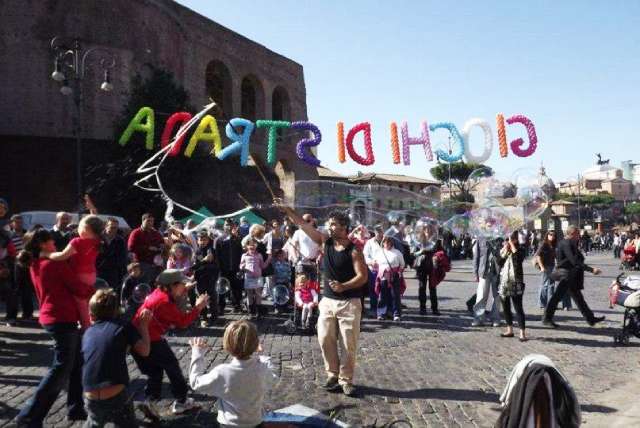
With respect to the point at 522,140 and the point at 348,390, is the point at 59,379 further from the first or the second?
the point at 522,140

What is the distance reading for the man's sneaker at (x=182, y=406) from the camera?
15.4ft

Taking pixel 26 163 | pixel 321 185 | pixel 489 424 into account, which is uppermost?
pixel 26 163

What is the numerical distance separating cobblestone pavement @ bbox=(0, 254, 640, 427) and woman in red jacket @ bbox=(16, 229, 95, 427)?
32 cm

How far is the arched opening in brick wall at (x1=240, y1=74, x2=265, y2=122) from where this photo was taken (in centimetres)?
4044

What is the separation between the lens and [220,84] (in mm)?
38500

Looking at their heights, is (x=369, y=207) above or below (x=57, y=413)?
above

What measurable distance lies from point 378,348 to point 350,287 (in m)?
2.44

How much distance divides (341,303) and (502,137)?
23.8 feet

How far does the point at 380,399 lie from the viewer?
5219mm

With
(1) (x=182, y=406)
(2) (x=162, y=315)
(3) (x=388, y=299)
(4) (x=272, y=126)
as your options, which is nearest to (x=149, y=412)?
(1) (x=182, y=406)

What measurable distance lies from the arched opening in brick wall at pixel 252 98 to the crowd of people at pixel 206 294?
30.5m

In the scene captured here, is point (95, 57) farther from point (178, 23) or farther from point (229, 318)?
Result: point (229, 318)

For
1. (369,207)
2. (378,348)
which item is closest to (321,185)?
(369,207)

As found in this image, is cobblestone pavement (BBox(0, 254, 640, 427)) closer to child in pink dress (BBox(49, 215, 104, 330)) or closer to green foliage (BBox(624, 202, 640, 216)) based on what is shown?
child in pink dress (BBox(49, 215, 104, 330))
